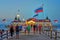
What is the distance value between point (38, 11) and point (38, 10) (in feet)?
1.90

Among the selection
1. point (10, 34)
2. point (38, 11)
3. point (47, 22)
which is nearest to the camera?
point (10, 34)

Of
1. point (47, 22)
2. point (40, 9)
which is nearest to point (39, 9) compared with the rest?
point (40, 9)

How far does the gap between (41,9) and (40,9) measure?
1.12 ft

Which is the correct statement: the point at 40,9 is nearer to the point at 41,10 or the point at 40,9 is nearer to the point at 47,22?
the point at 41,10

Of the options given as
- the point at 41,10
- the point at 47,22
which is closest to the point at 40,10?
the point at 41,10

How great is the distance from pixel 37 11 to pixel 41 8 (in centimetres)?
108

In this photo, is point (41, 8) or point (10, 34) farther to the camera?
point (41, 8)

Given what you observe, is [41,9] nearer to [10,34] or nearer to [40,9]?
[40,9]

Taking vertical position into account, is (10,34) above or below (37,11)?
below

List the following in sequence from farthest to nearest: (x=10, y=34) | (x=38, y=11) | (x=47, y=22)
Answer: (x=47, y=22), (x=38, y=11), (x=10, y=34)

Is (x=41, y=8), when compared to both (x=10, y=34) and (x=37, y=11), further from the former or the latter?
(x=10, y=34)

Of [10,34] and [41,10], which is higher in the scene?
[41,10]

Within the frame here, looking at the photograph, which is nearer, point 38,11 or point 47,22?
point 38,11

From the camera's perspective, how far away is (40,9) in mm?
51531
